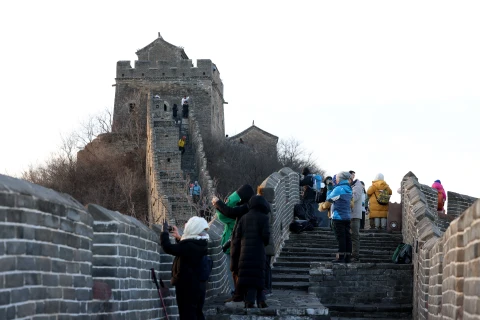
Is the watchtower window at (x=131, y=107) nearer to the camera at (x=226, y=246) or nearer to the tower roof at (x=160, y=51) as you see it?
the tower roof at (x=160, y=51)

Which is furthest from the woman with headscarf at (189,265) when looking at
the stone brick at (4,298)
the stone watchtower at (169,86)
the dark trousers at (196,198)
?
the stone watchtower at (169,86)

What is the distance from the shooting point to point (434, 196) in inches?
855

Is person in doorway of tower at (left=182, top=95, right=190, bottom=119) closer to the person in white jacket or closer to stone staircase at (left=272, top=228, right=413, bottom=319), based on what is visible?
the person in white jacket

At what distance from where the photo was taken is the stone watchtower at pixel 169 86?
2859 inches

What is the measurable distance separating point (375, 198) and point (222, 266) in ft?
19.0

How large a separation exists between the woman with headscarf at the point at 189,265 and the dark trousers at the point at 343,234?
5796 mm

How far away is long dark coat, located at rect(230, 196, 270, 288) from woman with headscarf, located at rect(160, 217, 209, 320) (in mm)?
1428

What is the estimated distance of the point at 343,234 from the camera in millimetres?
16172

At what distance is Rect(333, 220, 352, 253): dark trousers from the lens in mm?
16094

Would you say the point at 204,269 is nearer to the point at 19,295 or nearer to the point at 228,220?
the point at 228,220

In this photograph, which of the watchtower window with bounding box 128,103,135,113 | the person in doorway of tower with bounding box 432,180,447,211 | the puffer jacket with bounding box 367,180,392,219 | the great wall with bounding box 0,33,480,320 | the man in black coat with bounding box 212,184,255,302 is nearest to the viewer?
the great wall with bounding box 0,33,480,320

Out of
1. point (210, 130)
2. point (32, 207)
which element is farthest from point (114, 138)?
point (32, 207)

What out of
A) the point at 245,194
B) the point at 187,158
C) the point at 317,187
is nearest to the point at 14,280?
the point at 245,194

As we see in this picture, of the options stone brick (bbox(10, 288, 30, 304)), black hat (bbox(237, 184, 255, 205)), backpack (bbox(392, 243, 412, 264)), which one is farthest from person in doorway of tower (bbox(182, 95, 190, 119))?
stone brick (bbox(10, 288, 30, 304))
